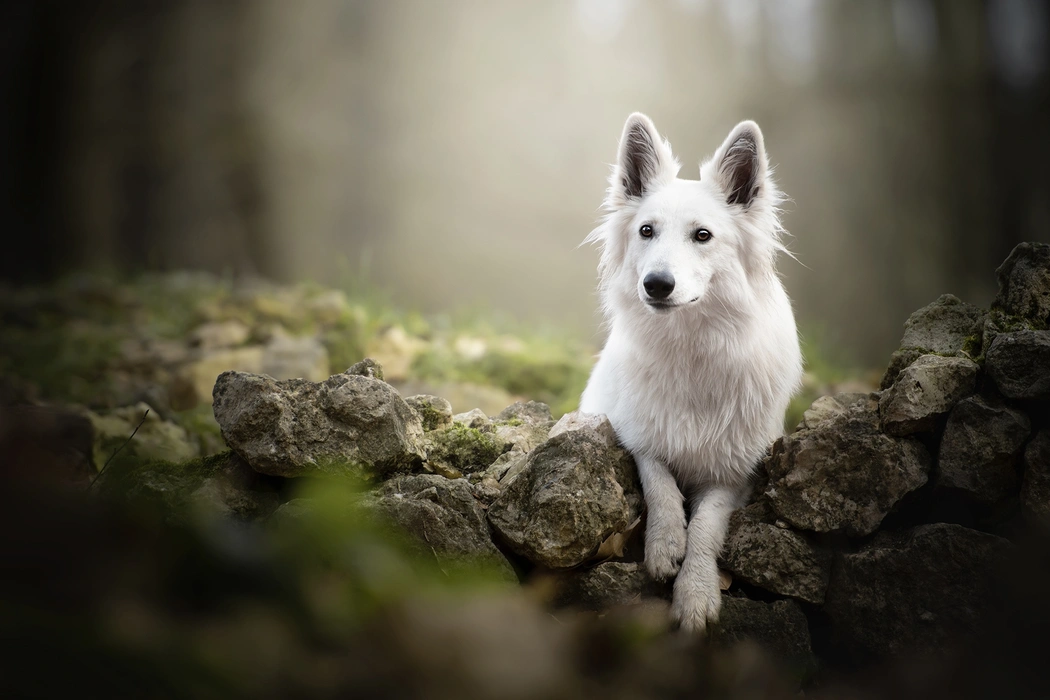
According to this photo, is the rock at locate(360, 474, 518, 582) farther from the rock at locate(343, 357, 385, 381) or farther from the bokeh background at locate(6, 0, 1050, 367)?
the bokeh background at locate(6, 0, 1050, 367)

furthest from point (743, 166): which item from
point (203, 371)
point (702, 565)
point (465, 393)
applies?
point (203, 371)

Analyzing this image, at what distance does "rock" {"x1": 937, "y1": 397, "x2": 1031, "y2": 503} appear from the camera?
6.01ft

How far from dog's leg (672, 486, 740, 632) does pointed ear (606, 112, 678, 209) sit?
4.12 feet

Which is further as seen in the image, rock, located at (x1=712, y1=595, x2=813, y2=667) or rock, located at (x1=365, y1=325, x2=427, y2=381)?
rock, located at (x1=365, y1=325, x2=427, y2=381)

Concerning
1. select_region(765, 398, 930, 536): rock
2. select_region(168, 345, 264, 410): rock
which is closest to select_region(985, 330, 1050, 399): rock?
select_region(765, 398, 930, 536): rock

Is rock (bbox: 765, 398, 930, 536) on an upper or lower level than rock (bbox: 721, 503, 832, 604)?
upper

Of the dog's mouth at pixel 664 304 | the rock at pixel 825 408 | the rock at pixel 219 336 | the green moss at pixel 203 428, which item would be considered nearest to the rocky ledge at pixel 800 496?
the rock at pixel 825 408

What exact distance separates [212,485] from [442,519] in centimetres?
74

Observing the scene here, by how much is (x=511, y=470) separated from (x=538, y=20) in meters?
9.64

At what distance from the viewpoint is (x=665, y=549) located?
212 centimetres

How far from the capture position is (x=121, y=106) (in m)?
10.6

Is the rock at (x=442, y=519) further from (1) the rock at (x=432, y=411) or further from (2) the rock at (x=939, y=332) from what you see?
(2) the rock at (x=939, y=332)

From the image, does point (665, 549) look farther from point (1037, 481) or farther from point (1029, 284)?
point (1029, 284)

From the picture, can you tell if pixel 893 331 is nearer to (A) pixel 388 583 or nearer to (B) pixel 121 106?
(A) pixel 388 583
